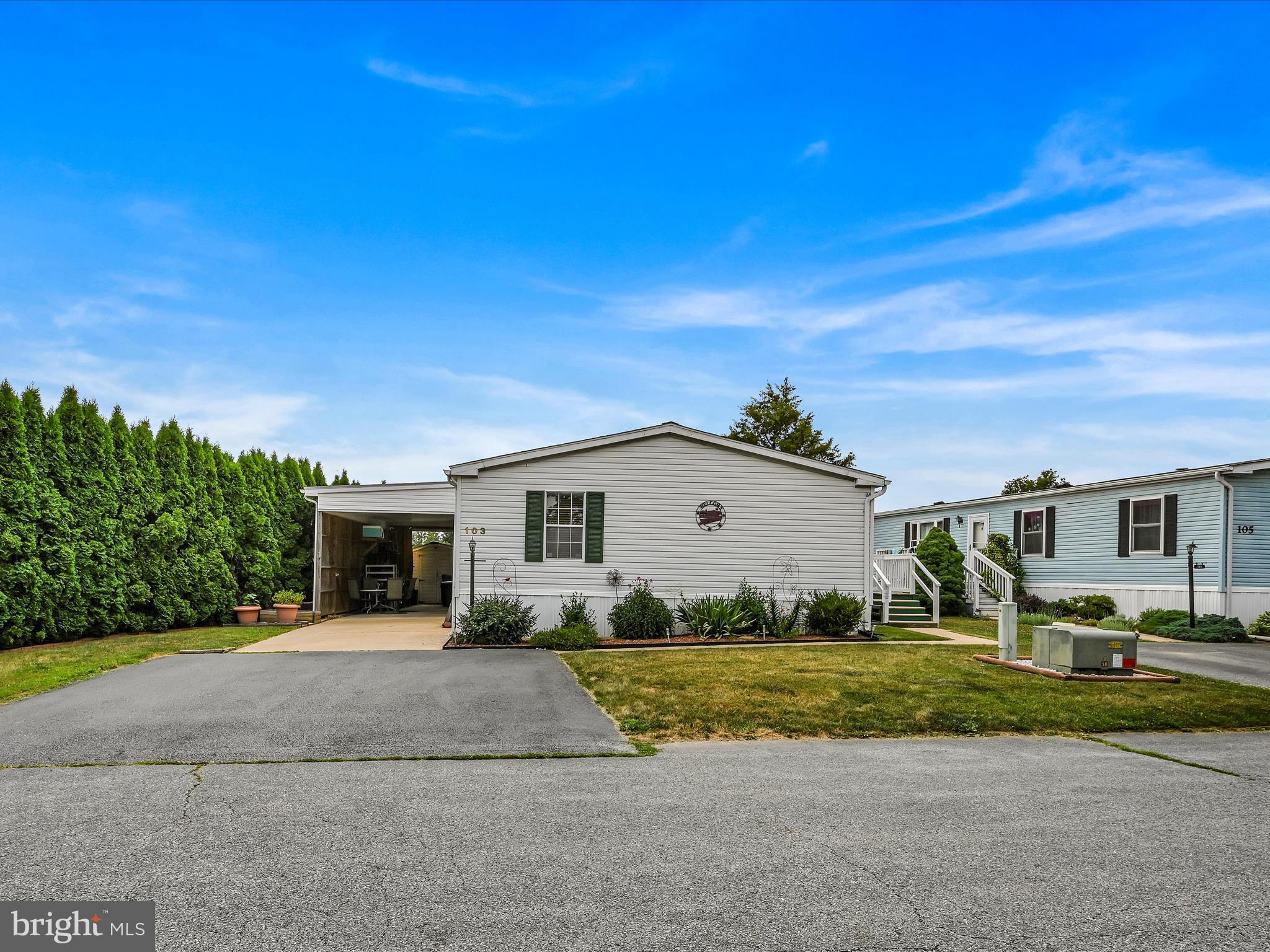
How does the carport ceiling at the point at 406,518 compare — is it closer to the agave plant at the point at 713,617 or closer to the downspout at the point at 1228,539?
the agave plant at the point at 713,617

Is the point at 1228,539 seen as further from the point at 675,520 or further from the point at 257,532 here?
the point at 257,532

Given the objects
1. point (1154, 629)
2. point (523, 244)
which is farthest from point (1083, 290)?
point (523, 244)

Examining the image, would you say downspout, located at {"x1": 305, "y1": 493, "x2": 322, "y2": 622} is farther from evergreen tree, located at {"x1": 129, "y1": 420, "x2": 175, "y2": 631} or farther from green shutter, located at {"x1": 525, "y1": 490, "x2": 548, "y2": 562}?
green shutter, located at {"x1": 525, "y1": 490, "x2": 548, "y2": 562}

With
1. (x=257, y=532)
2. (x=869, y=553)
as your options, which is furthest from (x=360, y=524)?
(x=869, y=553)

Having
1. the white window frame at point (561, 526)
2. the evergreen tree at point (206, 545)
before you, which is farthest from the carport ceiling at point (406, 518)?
the white window frame at point (561, 526)

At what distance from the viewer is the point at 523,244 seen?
1752 cm

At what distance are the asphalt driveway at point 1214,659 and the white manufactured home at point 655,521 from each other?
16.4 ft

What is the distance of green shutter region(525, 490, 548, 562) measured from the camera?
51.4 feet

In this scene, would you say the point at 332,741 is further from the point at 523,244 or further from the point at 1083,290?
the point at 1083,290

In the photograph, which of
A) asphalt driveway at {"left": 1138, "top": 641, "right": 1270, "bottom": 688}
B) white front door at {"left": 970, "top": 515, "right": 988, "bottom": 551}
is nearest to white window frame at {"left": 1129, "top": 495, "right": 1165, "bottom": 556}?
asphalt driveway at {"left": 1138, "top": 641, "right": 1270, "bottom": 688}

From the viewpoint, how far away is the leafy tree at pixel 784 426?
3712 centimetres

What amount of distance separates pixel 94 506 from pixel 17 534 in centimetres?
162

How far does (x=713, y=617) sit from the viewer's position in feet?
50.8

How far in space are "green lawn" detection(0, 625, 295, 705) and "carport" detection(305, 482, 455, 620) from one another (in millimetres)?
2087
